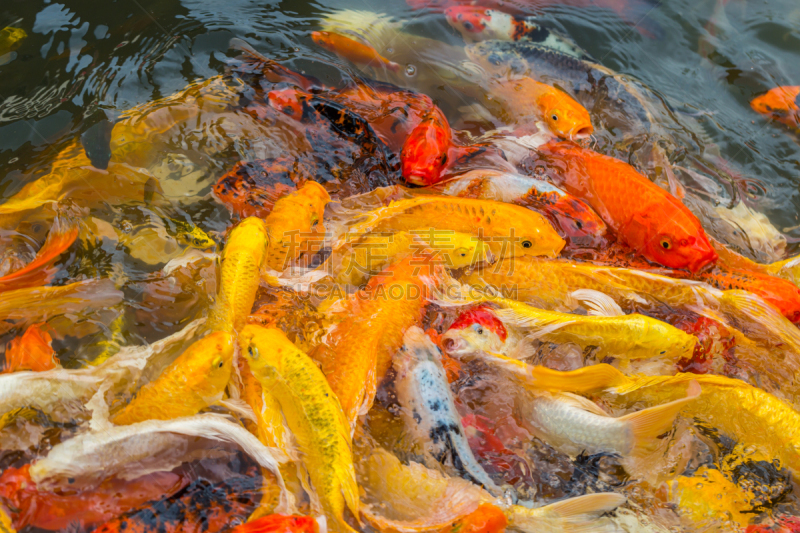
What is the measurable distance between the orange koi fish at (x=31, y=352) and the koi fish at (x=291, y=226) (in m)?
1.22

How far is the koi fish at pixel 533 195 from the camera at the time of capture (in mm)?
3186

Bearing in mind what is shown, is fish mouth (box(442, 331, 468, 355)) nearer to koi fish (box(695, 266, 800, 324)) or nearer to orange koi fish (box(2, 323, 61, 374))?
koi fish (box(695, 266, 800, 324))

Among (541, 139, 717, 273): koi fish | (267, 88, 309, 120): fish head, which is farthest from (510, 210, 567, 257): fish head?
(267, 88, 309, 120): fish head

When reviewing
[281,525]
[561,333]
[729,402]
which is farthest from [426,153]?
[281,525]

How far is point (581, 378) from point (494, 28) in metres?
3.67

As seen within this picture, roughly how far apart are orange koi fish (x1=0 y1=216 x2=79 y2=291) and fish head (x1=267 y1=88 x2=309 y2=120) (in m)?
1.62

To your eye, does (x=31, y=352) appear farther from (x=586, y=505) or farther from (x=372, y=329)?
(x=586, y=505)

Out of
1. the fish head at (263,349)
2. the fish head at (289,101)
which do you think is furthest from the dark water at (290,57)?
the fish head at (263,349)

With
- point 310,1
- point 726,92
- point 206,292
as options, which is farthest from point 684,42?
point 206,292

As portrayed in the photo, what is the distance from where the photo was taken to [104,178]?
10.8ft

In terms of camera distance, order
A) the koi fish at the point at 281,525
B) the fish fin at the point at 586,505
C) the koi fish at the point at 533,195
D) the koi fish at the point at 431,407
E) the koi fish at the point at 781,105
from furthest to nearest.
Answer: the koi fish at the point at 781,105 → the koi fish at the point at 533,195 → the koi fish at the point at 431,407 → the fish fin at the point at 586,505 → the koi fish at the point at 281,525

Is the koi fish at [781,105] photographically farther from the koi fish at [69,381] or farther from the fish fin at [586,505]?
the koi fish at [69,381]

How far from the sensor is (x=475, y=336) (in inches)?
103

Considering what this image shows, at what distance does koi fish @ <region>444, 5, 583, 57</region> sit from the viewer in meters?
4.59
